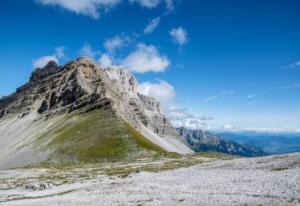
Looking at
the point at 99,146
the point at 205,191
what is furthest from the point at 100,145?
the point at 205,191

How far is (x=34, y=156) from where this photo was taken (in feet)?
589

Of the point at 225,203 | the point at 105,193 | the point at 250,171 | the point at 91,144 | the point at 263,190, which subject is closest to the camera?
the point at 225,203

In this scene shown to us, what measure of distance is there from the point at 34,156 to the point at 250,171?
5429 inches

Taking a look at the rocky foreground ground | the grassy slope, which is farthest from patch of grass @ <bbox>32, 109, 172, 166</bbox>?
the rocky foreground ground

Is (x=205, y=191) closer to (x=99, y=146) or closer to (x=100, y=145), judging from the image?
(x=99, y=146)

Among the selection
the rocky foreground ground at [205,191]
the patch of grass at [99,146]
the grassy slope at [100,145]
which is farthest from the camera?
the grassy slope at [100,145]

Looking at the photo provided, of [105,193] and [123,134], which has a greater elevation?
[123,134]

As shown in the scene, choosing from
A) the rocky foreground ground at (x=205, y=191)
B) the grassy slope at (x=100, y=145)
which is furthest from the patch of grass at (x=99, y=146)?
the rocky foreground ground at (x=205, y=191)

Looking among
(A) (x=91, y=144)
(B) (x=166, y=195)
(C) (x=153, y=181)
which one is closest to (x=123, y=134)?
(A) (x=91, y=144)

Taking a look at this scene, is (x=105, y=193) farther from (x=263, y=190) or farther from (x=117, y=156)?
(x=117, y=156)

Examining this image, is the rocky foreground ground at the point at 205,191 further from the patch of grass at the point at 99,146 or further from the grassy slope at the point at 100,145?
the grassy slope at the point at 100,145

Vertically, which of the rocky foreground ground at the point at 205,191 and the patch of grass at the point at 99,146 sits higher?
the patch of grass at the point at 99,146

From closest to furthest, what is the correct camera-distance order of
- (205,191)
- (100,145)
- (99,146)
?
(205,191), (99,146), (100,145)

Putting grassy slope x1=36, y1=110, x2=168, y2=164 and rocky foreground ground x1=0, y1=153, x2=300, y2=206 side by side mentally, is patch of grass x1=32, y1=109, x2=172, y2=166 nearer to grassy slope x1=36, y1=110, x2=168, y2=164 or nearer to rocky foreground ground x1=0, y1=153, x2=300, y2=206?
grassy slope x1=36, y1=110, x2=168, y2=164
